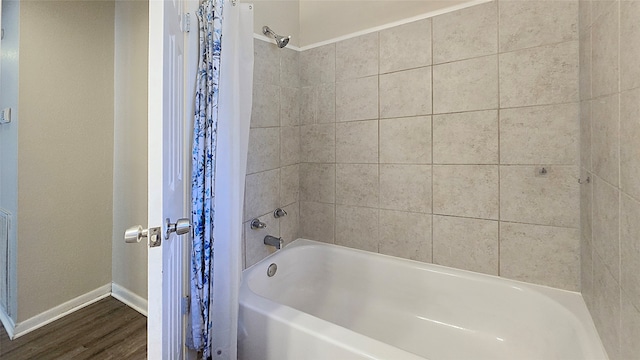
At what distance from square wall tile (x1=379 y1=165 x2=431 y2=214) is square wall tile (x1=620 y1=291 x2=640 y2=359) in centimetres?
84

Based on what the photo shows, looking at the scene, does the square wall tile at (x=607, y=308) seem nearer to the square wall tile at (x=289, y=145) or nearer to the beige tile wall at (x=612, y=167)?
the beige tile wall at (x=612, y=167)

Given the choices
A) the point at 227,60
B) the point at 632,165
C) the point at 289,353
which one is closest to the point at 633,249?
the point at 632,165

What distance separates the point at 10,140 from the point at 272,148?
4.28 feet

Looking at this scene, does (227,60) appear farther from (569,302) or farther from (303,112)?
(569,302)

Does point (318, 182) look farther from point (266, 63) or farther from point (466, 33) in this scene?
point (466, 33)

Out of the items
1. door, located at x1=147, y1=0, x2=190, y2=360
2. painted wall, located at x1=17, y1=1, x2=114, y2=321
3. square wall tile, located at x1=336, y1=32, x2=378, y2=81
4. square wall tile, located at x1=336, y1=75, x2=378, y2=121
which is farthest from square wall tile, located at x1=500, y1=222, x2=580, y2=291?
painted wall, located at x1=17, y1=1, x2=114, y2=321

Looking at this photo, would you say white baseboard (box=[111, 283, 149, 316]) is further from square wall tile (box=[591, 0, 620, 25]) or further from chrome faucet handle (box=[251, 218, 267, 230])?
square wall tile (box=[591, 0, 620, 25])

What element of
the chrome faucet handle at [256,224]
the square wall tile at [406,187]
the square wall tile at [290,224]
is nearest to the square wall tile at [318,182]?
the square wall tile at [290,224]

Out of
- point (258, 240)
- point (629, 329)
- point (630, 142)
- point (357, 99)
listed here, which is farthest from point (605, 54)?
point (258, 240)

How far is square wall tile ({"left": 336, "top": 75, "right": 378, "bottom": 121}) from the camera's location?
1.62 metres

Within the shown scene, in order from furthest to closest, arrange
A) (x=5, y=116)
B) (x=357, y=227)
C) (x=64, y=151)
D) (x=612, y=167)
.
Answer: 1. (x=357, y=227)
2. (x=64, y=151)
3. (x=5, y=116)
4. (x=612, y=167)

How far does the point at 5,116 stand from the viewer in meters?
1.16

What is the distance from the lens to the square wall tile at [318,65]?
1751 millimetres

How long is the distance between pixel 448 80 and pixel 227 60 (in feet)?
3.97
